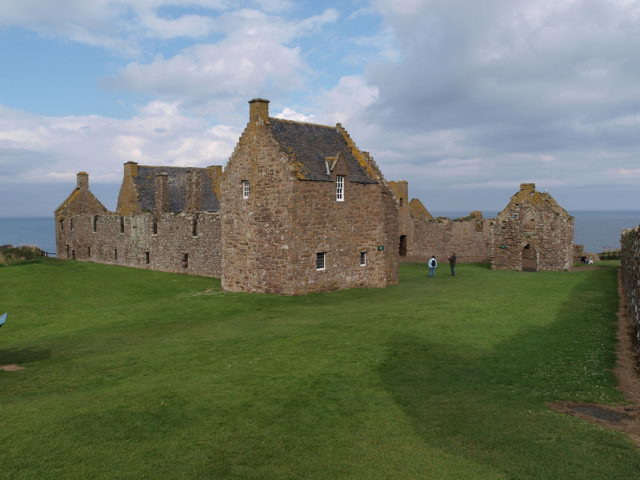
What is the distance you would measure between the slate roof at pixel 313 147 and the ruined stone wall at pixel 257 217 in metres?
1.05

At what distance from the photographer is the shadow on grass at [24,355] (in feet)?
51.5

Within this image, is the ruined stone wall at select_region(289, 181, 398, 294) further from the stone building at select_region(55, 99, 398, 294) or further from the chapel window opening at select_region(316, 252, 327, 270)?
the chapel window opening at select_region(316, 252, 327, 270)

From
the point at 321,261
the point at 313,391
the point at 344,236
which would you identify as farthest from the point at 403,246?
the point at 313,391

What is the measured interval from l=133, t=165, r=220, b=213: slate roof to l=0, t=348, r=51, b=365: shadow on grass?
33.1m

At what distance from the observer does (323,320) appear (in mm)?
20438

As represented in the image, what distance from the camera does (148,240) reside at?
4444 cm

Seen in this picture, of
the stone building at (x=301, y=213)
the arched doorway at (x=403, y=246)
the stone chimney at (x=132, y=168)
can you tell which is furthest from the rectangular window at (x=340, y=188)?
the stone chimney at (x=132, y=168)

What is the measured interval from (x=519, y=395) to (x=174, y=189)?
46342 millimetres

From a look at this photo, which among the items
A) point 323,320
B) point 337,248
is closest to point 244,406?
point 323,320

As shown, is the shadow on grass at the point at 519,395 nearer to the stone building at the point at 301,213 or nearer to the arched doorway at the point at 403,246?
the stone building at the point at 301,213

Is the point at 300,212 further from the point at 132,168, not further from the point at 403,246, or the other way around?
the point at 132,168

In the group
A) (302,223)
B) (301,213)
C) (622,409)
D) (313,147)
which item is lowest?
(622,409)

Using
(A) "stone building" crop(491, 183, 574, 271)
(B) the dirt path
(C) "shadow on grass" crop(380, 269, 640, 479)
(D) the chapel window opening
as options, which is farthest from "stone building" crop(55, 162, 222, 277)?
(B) the dirt path

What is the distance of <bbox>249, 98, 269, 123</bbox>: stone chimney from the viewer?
28812 mm
